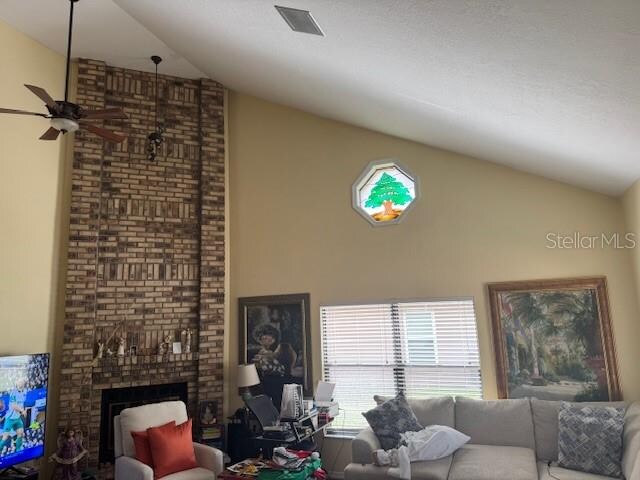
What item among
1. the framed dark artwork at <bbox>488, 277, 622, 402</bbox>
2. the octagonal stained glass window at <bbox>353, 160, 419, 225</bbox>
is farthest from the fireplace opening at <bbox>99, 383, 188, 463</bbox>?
the framed dark artwork at <bbox>488, 277, 622, 402</bbox>

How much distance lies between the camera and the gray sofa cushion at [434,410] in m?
4.20

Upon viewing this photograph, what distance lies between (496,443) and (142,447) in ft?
9.89

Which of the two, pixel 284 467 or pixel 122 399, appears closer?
pixel 284 467

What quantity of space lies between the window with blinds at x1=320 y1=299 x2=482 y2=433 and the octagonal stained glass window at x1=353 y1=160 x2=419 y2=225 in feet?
3.27

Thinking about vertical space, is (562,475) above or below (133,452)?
below

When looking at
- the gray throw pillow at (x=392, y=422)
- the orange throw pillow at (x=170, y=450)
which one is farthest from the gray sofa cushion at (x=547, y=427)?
the orange throw pillow at (x=170, y=450)

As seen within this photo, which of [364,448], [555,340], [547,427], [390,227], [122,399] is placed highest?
[390,227]

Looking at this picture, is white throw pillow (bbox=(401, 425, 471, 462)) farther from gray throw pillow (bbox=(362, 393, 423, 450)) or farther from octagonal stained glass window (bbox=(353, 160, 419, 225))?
octagonal stained glass window (bbox=(353, 160, 419, 225))

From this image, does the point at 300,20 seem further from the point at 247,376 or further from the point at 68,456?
the point at 68,456

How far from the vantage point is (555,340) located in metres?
4.29

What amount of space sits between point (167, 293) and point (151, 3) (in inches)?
116

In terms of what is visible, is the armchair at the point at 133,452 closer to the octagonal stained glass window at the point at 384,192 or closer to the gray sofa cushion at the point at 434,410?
the gray sofa cushion at the point at 434,410

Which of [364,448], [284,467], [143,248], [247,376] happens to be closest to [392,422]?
[364,448]

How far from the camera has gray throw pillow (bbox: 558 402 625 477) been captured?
336 cm
